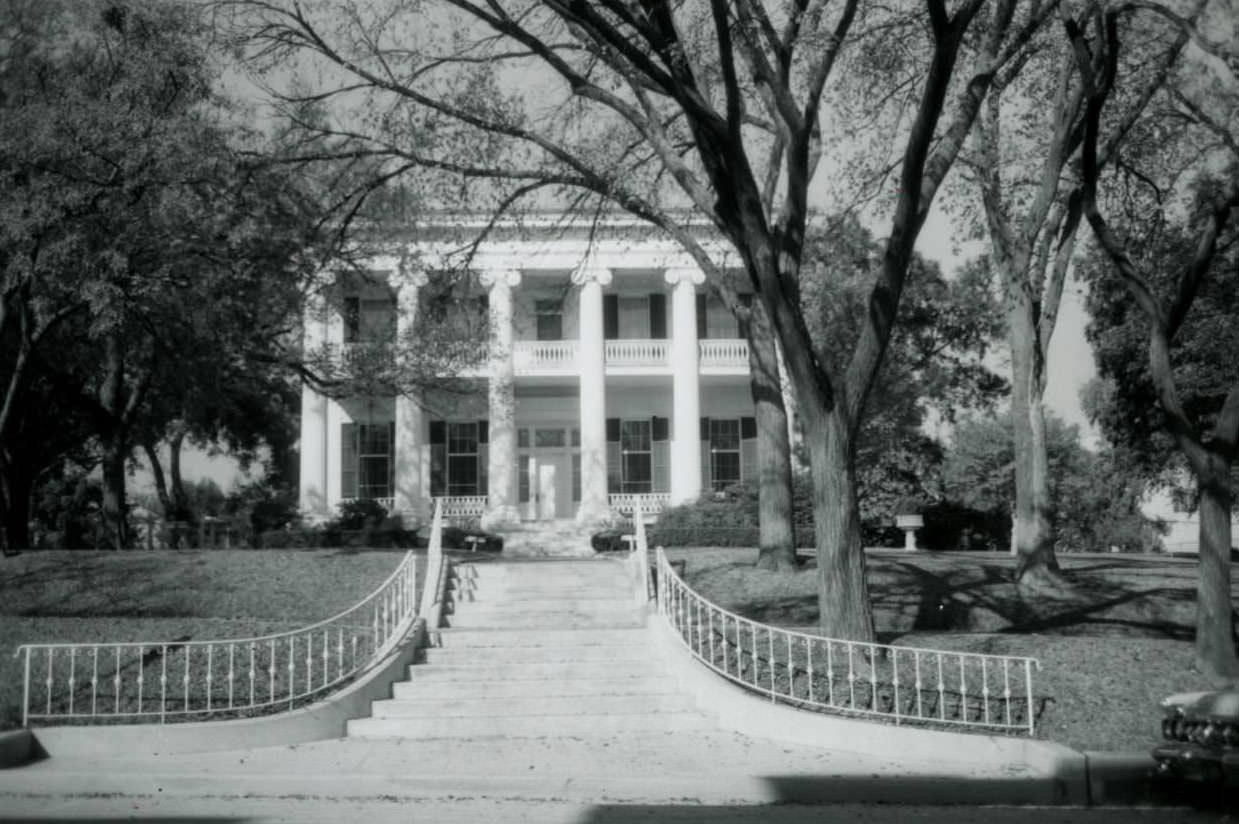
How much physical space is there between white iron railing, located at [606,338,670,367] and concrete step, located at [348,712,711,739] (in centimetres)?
2333

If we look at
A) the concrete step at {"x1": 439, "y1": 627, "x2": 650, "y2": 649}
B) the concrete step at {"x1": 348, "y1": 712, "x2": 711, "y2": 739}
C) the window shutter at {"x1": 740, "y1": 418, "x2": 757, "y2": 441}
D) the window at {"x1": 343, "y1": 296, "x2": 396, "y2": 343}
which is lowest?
the concrete step at {"x1": 348, "y1": 712, "x2": 711, "y2": 739}

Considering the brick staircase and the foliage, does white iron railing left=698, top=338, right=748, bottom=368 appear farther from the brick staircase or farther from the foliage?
the brick staircase

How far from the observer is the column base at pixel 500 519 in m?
33.8

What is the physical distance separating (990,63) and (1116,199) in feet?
19.8

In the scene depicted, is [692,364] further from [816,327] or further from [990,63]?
[990,63]

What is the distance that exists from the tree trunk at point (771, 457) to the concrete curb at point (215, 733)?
8.21m

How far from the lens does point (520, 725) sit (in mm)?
13188

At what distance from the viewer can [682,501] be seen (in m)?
34.3

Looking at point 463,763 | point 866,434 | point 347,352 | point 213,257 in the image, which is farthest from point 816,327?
point 463,763

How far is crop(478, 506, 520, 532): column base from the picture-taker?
111 ft

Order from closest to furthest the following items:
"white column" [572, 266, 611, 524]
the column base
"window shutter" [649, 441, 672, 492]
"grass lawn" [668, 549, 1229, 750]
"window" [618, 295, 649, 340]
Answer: "grass lawn" [668, 549, 1229, 750]
the column base
"white column" [572, 266, 611, 524]
"window shutter" [649, 441, 672, 492]
"window" [618, 295, 649, 340]

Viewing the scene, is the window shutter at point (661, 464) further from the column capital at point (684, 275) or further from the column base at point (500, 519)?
the column capital at point (684, 275)

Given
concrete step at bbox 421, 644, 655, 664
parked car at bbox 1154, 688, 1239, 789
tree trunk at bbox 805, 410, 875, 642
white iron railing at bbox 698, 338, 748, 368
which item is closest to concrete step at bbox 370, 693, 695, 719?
concrete step at bbox 421, 644, 655, 664

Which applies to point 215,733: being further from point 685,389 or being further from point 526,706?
point 685,389
